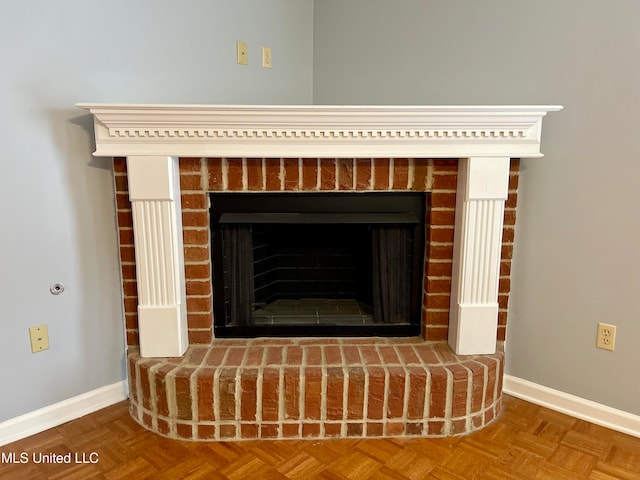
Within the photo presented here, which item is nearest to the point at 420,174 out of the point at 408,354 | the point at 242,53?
the point at 408,354

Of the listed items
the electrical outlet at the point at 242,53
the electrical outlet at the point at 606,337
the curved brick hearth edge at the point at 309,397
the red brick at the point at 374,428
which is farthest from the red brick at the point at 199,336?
the electrical outlet at the point at 606,337

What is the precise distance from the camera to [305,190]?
1979 mm

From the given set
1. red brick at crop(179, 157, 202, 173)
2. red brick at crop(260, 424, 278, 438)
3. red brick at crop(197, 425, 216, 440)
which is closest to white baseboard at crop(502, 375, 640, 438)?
red brick at crop(260, 424, 278, 438)

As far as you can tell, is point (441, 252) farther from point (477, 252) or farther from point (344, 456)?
point (344, 456)

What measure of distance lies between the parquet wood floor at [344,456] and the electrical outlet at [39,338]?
352mm

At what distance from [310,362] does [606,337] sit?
4.05 feet

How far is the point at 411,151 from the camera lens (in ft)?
6.15

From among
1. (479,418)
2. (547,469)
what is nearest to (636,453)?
(547,469)

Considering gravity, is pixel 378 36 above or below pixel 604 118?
above

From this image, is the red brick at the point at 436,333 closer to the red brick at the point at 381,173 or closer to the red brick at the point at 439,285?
the red brick at the point at 439,285

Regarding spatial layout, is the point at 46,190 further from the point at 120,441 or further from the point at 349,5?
the point at 349,5

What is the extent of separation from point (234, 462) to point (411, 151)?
1383 millimetres

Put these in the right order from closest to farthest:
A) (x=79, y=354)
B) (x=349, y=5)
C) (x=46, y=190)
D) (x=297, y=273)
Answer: (x=46, y=190) < (x=79, y=354) < (x=297, y=273) < (x=349, y=5)

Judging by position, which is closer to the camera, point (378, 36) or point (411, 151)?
point (411, 151)
